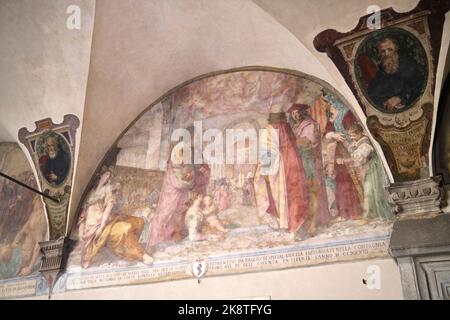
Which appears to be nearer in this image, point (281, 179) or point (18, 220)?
point (281, 179)

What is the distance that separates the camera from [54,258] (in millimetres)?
8281

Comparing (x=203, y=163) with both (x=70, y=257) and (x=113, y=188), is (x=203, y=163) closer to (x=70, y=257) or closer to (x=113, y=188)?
(x=113, y=188)

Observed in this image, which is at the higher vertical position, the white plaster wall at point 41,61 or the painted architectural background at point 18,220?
the white plaster wall at point 41,61

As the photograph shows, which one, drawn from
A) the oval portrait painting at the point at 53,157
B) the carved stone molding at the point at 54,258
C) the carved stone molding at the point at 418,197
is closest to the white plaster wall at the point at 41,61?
the oval portrait painting at the point at 53,157

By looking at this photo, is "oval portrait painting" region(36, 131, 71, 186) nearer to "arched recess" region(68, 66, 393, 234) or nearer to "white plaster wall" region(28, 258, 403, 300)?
"arched recess" region(68, 66, 393, 234)

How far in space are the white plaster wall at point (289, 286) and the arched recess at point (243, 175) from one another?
475 mm

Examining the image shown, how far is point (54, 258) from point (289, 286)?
4348 mm

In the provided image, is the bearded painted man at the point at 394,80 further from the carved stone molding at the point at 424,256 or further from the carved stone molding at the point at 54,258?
the carved stone molding at the point at 54,258

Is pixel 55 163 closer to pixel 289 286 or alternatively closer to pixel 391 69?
pixel 289 286

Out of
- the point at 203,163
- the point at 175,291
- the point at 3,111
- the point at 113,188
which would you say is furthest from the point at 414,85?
the point at 3,111

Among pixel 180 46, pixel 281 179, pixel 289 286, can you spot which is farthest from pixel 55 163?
pixel 289 286

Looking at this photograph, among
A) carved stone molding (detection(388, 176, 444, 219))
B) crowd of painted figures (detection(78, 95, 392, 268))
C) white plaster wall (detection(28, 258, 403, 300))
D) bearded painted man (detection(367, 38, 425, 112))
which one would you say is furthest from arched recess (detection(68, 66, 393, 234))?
white plaster wall (detection(28, 258, 403, 300))

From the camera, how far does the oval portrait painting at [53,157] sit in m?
8.80

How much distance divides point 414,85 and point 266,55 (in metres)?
2.47
